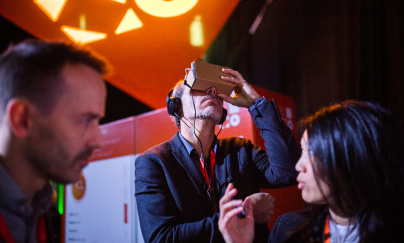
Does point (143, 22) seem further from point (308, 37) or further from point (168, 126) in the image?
point (308, 37)

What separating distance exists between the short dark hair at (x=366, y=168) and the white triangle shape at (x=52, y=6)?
8.16 feet

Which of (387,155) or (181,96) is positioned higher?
(181,96)

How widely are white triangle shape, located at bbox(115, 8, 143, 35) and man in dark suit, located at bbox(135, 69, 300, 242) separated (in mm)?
1171

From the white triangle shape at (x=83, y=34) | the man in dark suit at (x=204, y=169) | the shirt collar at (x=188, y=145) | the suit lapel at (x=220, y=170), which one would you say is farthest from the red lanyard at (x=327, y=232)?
the white triangle shape at (x=83, y=34)

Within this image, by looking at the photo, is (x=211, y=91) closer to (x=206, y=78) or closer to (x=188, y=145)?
(x=206, y=78)

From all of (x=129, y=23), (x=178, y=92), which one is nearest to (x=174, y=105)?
(x=178, y=92)

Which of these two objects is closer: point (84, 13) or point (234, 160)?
point (234, 160)

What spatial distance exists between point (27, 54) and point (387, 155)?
1.33 m

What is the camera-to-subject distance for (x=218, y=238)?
Answer: 1.20 m

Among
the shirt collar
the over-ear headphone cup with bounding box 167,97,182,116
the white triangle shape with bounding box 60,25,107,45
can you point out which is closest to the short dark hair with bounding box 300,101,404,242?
the shirt collar

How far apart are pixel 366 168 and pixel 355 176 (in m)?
0.05

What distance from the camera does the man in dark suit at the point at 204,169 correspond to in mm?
1289

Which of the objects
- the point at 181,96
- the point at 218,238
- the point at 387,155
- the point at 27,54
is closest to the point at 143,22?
the point at 181,96

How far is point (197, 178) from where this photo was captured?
1.46 metres
